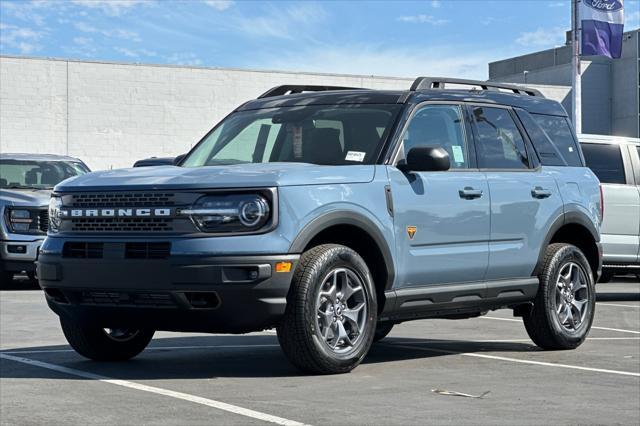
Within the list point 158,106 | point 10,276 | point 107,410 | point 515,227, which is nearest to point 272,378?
point 107,410

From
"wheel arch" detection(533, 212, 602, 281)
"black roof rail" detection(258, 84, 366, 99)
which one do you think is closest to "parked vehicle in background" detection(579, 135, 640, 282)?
"wheel arch" detection(533, 212, 602, 281)

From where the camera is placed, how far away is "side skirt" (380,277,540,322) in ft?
28.3

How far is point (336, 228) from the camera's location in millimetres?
8281

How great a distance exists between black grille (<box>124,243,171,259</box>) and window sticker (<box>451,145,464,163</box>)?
2571 millimetres

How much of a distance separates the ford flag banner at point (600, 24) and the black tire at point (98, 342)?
2230 cm

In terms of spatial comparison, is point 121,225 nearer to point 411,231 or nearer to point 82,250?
point 82,250

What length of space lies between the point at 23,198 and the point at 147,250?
1076 cm

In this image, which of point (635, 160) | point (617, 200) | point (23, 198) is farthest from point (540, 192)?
point (23, 198)

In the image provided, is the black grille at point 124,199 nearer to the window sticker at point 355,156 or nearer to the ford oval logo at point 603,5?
the window sticker at point 355,156

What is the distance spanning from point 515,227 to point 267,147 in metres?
2.02

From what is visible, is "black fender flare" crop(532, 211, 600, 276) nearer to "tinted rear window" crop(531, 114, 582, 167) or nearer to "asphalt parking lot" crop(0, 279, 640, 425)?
"tinted rear window" crop(531, 114, 582, 167)

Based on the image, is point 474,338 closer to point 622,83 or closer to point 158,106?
point 158,106

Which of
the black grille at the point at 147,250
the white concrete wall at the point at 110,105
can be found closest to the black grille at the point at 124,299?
the black grille at the point at 147,250

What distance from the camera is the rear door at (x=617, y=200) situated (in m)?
16.1
